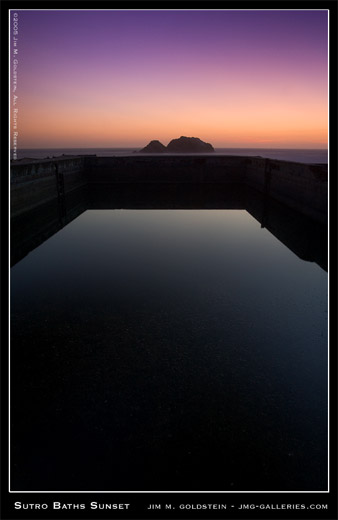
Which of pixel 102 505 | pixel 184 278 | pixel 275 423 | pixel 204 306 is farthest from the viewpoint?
pixel 184 278

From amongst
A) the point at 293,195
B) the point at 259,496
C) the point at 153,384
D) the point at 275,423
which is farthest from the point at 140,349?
the point at 293,195

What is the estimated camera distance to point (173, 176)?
3138cm

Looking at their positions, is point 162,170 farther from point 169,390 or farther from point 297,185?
point 169,390

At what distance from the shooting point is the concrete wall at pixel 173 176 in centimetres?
1446

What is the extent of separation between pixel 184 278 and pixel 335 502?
5.56 metres

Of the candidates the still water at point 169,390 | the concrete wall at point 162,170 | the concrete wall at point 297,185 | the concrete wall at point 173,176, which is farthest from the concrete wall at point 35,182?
the concrete wall at point 297,185

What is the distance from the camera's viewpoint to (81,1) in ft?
11.9

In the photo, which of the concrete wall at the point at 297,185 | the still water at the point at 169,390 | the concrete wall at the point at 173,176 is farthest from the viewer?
the concrete wall at the point at 173,176

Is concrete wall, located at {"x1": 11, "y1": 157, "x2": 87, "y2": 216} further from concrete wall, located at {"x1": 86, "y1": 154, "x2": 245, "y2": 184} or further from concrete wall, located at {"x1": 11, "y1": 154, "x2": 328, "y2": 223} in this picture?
concrete wall, located at {"x1": 86, "y1": 154, "x2": 245, "y2": 184}

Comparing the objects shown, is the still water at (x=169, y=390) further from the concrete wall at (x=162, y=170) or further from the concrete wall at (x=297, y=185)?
the concrete wall at (x=162, y=170)

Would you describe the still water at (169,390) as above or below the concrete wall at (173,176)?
below

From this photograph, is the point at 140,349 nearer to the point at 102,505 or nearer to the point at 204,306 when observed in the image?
the point at 204,306

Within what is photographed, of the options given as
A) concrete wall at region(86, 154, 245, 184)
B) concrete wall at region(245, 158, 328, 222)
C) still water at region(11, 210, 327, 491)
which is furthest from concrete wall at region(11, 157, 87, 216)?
concrete wall at region(245, 158, 328, 222)

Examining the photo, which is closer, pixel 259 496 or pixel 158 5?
pixel 259 496
